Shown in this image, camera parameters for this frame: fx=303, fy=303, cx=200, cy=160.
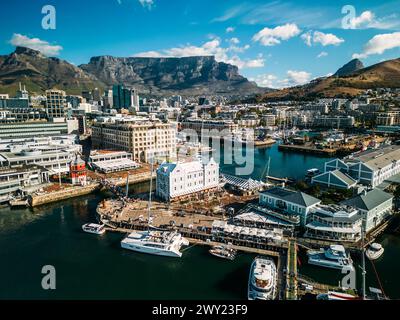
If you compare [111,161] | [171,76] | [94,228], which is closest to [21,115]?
[111,161]

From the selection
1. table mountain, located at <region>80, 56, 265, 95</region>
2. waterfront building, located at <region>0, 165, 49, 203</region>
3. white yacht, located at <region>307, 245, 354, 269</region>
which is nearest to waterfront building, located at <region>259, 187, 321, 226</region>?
white yacht, located at <region>307, 245, 354, 269</region>

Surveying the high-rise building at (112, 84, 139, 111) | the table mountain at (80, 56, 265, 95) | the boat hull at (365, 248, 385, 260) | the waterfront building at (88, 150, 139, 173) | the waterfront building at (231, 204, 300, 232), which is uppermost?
the table mountain at (80, 56, 265, 95)

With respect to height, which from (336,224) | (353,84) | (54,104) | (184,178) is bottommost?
(336,224)

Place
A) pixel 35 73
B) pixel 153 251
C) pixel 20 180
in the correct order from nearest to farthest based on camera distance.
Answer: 1. pixel 153 251
2. pixel 20 180
3. pixel 35 73

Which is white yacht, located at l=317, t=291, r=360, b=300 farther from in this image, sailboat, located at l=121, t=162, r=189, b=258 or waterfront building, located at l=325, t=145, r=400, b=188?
waterfront building, located at l=325, t=145, r=400, b=188

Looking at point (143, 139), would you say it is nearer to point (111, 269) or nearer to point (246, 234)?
point (246, 234)

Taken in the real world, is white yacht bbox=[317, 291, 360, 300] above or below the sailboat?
below
